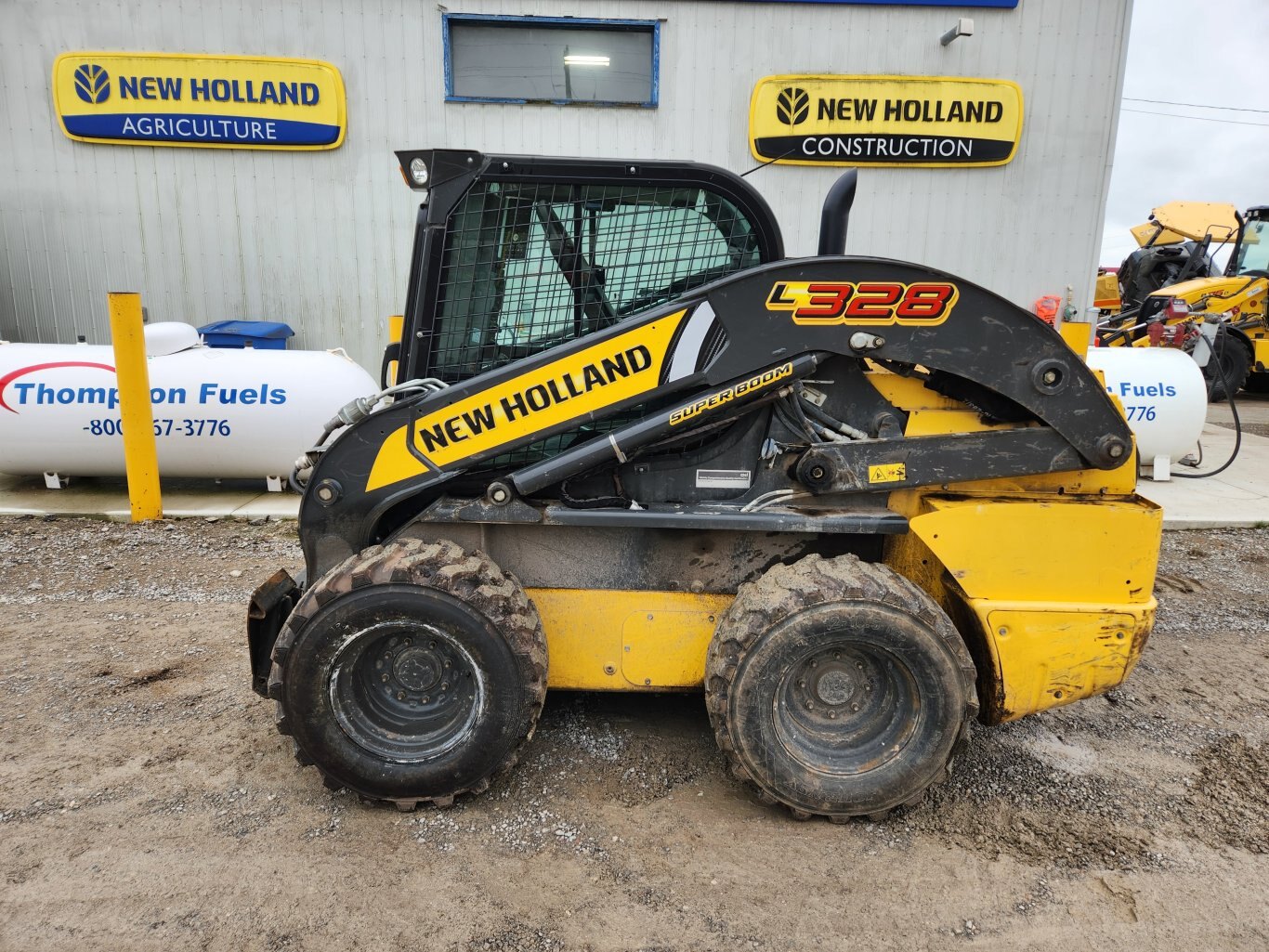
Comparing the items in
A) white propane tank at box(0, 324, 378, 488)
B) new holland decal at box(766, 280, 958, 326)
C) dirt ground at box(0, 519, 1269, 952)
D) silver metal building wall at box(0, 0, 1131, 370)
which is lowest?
dirt ground at box(0, 519, 1269, 952)

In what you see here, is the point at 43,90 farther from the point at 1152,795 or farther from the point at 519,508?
the point at 1152,795

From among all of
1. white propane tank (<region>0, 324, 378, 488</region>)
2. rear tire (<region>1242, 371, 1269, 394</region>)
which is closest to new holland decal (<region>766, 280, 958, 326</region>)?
white propane tank (<region>0, 324, 378, 488</region>)

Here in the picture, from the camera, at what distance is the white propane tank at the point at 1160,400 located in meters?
8.01

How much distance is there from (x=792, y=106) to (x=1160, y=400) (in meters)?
4.68

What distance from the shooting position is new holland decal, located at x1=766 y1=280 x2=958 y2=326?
3.01 meters

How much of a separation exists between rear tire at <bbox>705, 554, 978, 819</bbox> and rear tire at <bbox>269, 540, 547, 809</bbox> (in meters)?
0.72

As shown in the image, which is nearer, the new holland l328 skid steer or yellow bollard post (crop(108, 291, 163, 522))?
the new holland l328 skid steer

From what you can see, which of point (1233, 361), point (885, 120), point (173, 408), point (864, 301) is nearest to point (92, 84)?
point (173, 408)

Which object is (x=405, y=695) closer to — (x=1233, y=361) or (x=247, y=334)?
(x=247, y=334)

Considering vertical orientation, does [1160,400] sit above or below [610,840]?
above

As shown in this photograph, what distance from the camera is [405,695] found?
3230mm

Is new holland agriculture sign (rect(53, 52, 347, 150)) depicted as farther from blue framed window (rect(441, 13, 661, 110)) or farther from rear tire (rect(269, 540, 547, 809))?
rear tire (rect(269, 540, 547, 809))

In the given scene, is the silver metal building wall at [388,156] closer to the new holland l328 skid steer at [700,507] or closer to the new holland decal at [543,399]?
the new holland l328 skid steer at [700,507]

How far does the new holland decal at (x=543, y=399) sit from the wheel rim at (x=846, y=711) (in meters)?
1.20
